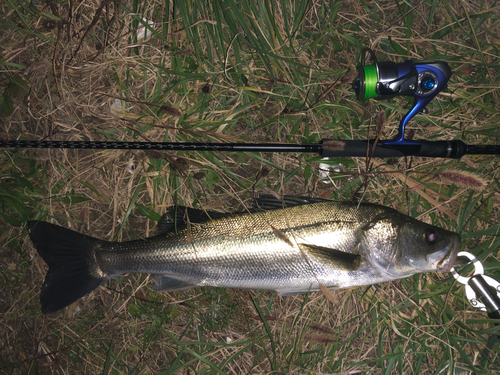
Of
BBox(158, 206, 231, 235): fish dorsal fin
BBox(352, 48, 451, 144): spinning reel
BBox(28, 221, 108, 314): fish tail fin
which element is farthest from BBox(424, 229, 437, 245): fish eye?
BBox(28, 221, 108, 314): fish tail fin

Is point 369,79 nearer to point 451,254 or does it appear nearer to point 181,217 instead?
point 451,254

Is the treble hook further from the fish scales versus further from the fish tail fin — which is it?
the fish tail fin

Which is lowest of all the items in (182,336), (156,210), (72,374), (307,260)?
(72,374)

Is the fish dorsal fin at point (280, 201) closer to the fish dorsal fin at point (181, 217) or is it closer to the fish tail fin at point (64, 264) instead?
the fish dorsal fin at point (181, 217)

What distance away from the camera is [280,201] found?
8.46ft

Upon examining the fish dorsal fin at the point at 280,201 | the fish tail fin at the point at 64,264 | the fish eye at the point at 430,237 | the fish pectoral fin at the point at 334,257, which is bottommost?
the fish tail fin at the point at 64,264

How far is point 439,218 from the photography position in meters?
2.86

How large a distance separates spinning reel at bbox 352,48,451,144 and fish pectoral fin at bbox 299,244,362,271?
1178 millimetres

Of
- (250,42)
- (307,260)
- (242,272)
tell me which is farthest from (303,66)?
(242,272)

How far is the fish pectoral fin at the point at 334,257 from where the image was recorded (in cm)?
239

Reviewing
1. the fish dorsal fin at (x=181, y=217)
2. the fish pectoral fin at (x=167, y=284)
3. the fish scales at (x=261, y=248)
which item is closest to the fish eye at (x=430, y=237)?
the fish scales at (x=261, y=248)

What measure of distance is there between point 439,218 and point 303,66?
5.80ft

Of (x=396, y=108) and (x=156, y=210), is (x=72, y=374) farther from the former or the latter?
(x=396, y=108)

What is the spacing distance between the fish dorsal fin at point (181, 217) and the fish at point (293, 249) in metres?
0.02
